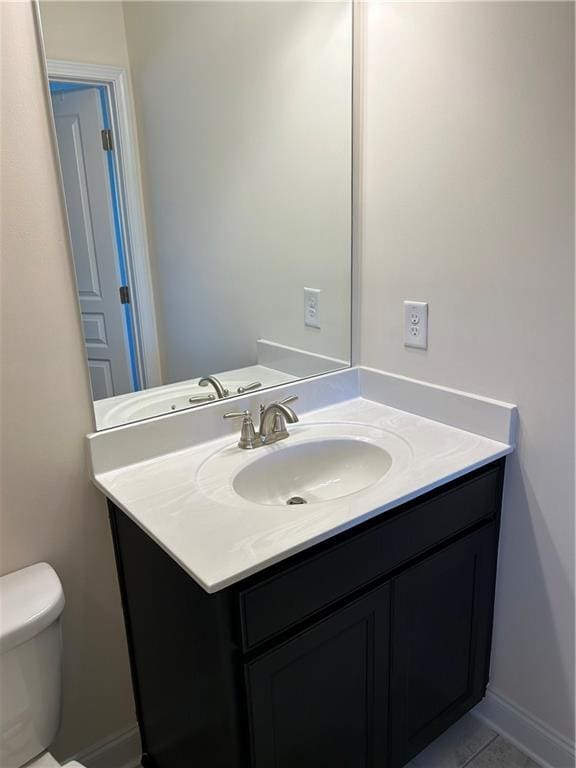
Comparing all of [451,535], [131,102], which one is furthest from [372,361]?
[131,102]

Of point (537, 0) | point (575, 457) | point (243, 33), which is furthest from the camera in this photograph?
point (243, 33)

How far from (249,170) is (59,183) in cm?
62

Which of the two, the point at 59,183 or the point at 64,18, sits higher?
the point at 64,18

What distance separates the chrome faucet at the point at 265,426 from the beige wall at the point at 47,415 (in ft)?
1.23

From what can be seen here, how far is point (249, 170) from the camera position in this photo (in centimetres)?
162

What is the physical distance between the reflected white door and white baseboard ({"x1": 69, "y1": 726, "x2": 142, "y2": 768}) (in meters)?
0.93

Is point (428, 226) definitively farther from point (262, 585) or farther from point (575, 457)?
point (262, 585)

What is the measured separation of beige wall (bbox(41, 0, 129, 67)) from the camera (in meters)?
1.16

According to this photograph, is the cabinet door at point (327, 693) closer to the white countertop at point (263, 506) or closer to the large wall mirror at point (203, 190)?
the white countertop at point (263, 506)

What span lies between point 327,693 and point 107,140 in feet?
4.22

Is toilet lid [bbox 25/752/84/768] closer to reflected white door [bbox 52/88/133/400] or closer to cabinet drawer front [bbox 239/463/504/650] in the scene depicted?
cabinet drawer front [bbox 239/463/504/650]

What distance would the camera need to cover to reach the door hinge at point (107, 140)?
49.5 inches

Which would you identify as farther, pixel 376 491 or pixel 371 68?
pixel 371 68

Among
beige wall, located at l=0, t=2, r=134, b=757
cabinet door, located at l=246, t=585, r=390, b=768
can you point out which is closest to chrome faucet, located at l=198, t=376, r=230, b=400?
beige wall, located at l=0, t=2, r=134, b=757
